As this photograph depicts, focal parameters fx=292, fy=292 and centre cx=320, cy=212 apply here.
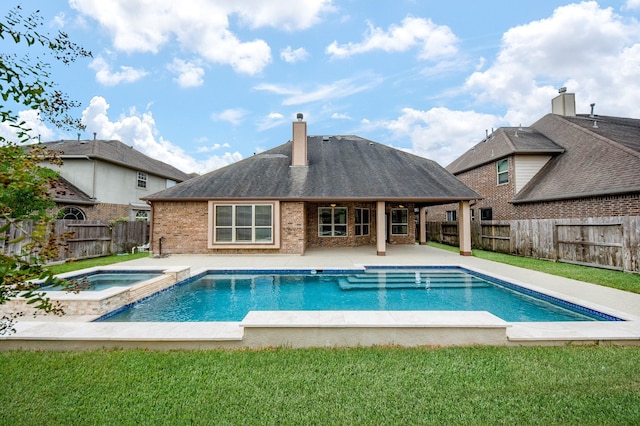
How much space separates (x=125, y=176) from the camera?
1998cm

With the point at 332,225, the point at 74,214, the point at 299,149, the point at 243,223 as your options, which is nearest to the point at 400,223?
the point at 332,225

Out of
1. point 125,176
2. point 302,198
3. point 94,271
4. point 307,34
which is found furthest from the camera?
point 125,176

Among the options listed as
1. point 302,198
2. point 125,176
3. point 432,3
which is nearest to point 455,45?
point 432,3

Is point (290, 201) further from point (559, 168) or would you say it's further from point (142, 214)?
point (142, 214)

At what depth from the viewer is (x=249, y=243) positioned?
535 inches

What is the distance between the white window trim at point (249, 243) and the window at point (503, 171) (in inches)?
518

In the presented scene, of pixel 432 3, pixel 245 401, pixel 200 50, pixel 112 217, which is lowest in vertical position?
pixel 245 401

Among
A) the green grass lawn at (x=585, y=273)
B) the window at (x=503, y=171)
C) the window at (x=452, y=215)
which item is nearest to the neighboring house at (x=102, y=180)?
the green grass lawn at (x=585, y=273)

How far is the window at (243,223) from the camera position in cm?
1360

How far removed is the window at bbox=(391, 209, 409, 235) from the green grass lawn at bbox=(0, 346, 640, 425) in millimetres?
13999

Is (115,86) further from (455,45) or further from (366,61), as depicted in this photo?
(455,45)

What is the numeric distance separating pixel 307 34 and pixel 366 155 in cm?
760

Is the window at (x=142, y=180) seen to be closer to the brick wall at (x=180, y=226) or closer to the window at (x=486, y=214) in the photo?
the brick wall at (x=180, y=226)

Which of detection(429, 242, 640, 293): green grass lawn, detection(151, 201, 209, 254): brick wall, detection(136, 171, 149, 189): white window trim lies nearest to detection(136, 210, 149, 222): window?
detection(136, 171, 149, 189): white window trim
